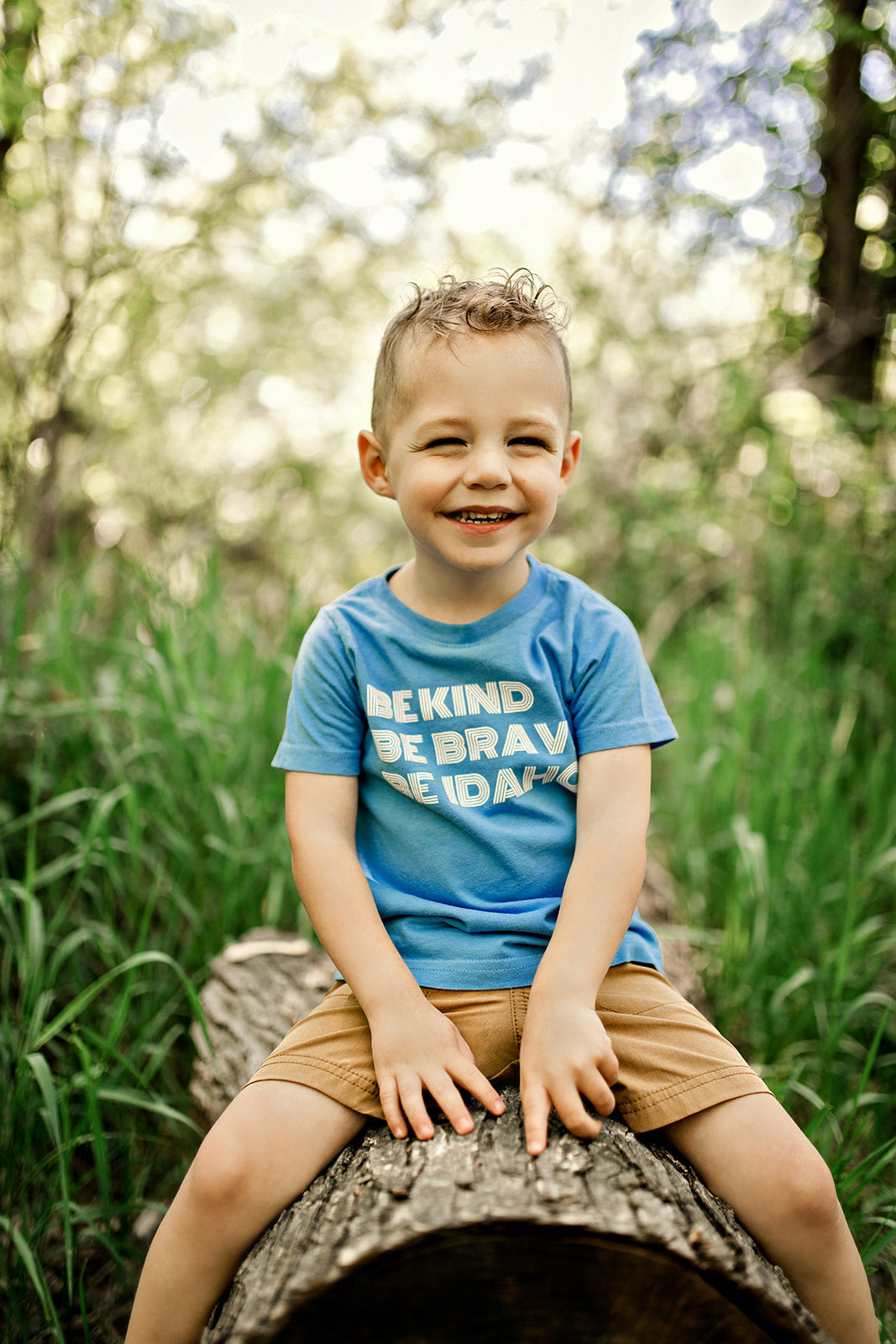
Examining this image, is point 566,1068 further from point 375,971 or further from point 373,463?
point 373,463

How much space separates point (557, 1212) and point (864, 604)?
3.09 m

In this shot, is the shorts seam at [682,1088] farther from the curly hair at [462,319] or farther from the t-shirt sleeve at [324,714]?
the curly hair at [462,319]

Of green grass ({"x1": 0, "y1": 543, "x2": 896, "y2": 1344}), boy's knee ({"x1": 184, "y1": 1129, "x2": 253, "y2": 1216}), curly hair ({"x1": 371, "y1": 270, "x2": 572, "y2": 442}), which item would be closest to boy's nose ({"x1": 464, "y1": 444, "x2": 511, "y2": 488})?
curly hair ({"x1": 371, "y1": 270, "x2": 572, "y2": 442})

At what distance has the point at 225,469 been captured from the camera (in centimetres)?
562

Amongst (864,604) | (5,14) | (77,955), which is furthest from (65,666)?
(864,604)

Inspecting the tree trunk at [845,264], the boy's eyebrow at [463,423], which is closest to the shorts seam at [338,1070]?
the boy's eyebrow at [463,423]

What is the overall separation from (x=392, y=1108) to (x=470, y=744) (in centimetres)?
50

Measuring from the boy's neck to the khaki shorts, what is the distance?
0.56 meters

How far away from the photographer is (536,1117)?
1.06 metres

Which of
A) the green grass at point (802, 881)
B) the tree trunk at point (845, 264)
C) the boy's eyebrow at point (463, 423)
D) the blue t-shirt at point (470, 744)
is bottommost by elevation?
the green grass at point (802, 881)

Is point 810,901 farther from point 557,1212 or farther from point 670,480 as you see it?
point 670,480

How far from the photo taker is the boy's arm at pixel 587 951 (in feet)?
3.58

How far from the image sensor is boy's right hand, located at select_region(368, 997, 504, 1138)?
110 cm

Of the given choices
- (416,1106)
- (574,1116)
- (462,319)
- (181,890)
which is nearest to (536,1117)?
(574,1116)
